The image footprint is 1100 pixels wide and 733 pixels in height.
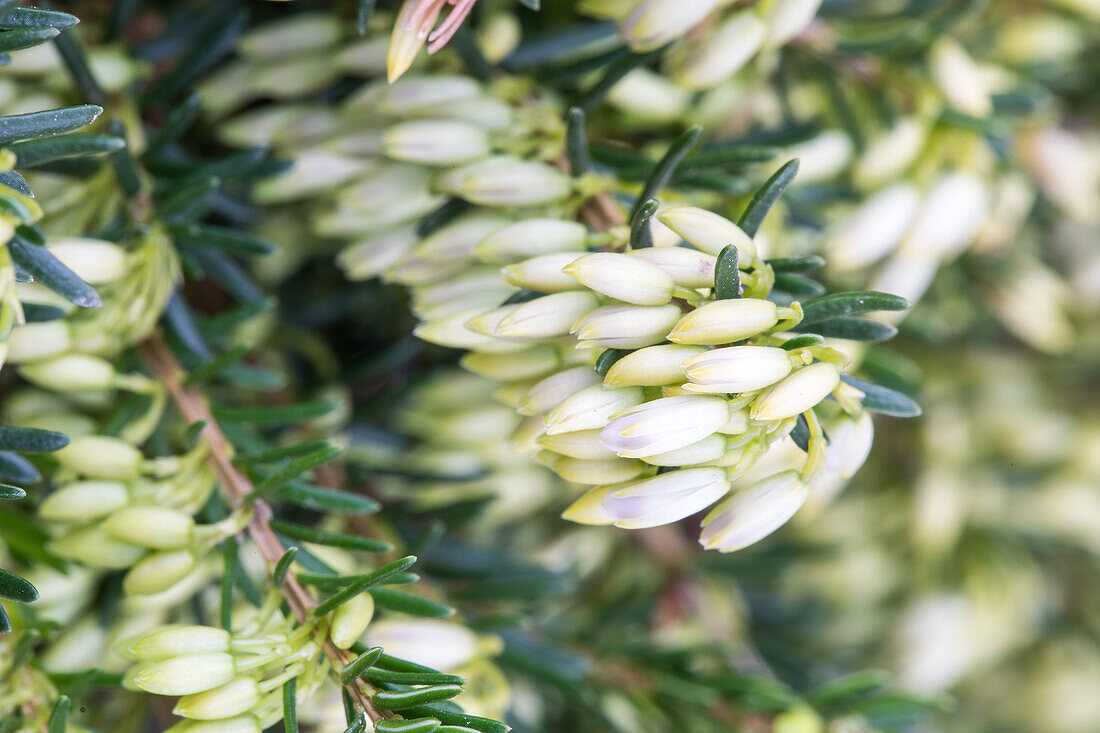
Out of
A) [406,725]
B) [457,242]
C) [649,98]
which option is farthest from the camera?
[649,98]

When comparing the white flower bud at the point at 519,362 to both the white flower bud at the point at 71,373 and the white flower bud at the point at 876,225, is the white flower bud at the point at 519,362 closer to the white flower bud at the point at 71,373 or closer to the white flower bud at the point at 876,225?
the white flower bud at the point at 71,373

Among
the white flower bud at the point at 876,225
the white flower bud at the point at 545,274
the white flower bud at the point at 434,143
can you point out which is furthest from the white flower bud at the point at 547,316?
the white flower bud at the point at 876,225

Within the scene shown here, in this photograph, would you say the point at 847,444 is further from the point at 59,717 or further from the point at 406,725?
the point at 59,717

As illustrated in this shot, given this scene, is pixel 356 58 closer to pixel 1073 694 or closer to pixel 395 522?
pixel 395 522

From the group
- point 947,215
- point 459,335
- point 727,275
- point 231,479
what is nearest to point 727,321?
point 727,275

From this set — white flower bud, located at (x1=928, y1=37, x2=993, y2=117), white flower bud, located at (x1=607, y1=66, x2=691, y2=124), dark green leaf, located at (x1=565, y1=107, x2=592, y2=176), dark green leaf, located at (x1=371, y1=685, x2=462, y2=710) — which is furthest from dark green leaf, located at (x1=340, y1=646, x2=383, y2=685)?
white flower bud, located at (x1=928, y1=37, x2=993, y2=117)
